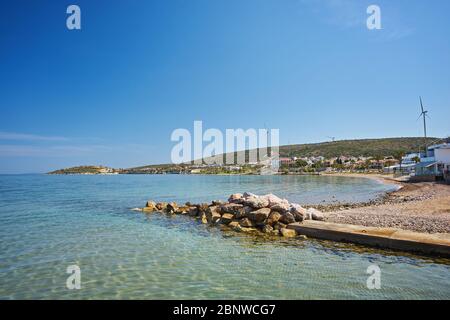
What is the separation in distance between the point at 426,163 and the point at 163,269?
5903 centimetres

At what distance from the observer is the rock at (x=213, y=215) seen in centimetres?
1747

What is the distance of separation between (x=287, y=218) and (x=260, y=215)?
1402 mm

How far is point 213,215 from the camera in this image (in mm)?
17812

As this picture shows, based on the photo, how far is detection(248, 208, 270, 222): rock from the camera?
15.3m

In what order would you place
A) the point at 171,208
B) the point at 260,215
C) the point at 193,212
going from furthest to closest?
the point at 171,208, the point at 193,212, the point at 260,215

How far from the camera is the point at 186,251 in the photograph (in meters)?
11.1

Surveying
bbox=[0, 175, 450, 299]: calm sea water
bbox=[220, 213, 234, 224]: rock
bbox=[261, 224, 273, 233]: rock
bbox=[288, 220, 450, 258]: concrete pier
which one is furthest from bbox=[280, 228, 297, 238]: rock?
bbox=[220, 213, 234, 224]: rock

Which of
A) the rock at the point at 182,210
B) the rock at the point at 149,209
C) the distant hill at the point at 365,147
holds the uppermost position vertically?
the distant hill at the point at 365,147

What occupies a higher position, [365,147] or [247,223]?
[365,147]

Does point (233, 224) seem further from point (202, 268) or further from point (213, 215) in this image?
point (202, 268)

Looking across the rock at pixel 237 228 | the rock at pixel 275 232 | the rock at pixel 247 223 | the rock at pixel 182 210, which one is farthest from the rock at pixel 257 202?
the rock at pixel 182 210

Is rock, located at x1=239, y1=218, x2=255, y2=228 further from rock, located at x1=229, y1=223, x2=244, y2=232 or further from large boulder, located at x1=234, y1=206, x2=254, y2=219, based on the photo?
large boulder, located at x1=234, y1=206, x2=254, y2=219

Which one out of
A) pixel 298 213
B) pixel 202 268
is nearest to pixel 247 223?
pixel 298 213

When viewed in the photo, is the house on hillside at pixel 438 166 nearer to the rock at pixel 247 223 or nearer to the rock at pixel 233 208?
the rock at pixel 233 208
